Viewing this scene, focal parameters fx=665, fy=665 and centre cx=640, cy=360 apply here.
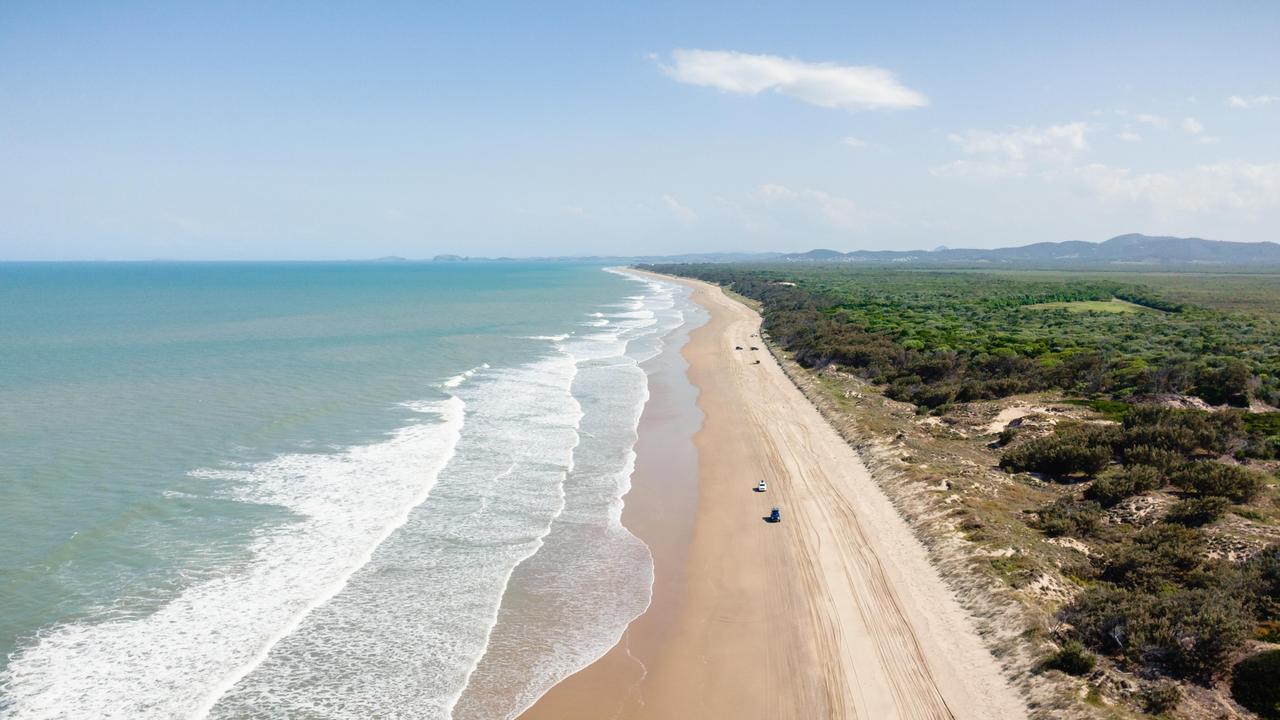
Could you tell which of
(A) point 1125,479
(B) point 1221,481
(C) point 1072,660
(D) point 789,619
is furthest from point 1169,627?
(B) point 1221,481

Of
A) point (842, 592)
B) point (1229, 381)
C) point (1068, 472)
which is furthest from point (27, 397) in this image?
point (1229, 381)

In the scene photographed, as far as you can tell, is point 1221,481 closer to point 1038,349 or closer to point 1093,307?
point 1038,349

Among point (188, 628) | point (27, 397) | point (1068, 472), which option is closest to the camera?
point (188, 628)

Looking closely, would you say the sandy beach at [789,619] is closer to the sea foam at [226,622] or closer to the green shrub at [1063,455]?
the green shrub at [1063,455]

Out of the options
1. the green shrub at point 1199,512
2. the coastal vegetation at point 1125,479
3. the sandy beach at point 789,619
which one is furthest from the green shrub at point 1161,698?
the green shrub at point 1199,512

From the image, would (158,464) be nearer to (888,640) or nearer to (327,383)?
(327,383)

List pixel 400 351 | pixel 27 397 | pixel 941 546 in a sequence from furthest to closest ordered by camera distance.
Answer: pixel 400 351, pixel 27 397, pixel 941 546
